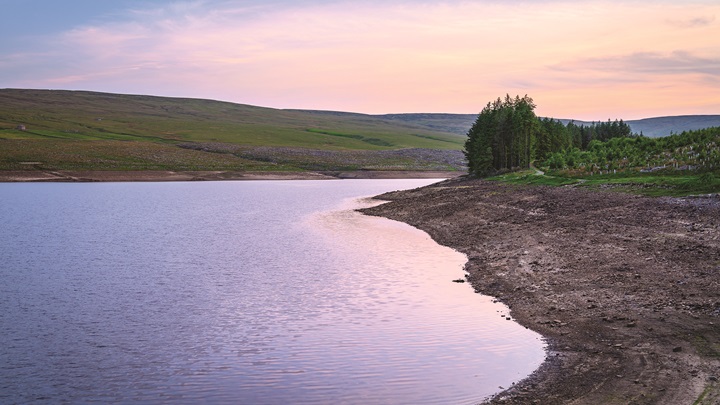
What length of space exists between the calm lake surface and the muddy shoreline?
78.7 m

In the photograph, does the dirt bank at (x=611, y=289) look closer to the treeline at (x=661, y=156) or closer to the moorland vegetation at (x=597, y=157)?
the moorland vegetation at (x=597, y=157)

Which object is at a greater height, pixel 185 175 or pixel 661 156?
pixel 661 156

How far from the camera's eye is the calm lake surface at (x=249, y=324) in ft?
45.9

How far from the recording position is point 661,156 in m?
50.5

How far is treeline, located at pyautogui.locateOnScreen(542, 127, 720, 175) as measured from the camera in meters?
42.1

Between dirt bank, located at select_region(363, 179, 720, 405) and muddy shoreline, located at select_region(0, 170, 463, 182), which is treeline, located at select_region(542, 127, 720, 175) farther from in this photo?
muddy shoreline, located at select_region(0, 170, 463, 182)

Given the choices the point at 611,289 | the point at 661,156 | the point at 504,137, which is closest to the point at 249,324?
the point at 611,289

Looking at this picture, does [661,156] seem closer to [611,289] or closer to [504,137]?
[611,289]

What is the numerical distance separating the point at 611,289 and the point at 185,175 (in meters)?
117

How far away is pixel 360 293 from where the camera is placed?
23.9m

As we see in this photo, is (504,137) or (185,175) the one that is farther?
(185,175)

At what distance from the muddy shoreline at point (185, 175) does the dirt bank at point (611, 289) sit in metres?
93.7

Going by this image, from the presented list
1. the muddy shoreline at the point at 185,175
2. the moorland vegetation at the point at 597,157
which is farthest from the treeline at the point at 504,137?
the muddy shoreline at the point at 185,175

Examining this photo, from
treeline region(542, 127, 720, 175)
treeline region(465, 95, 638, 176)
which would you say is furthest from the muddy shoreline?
treeline region(542, 127, 720, 175)
